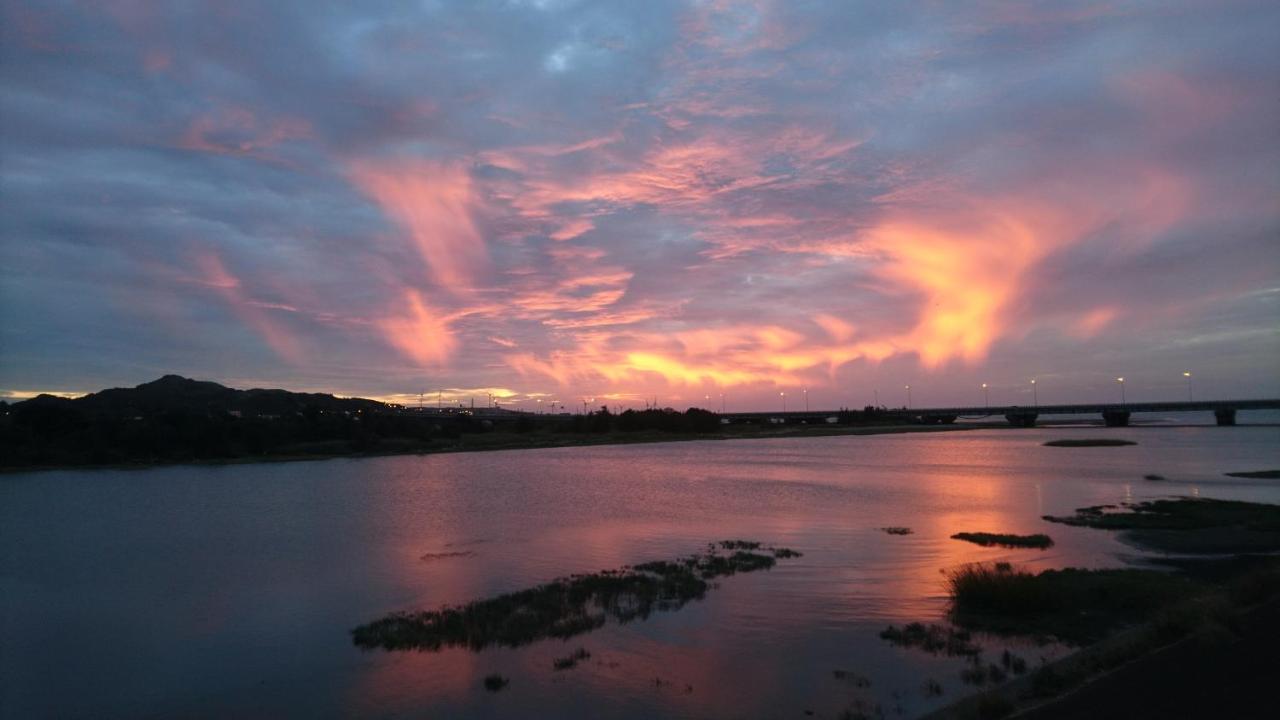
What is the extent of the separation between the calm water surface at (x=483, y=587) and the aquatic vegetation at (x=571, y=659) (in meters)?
0.20

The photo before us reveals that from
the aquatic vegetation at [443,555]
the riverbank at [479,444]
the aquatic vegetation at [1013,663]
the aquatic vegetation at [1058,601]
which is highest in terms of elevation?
the riverbank at [479,444]

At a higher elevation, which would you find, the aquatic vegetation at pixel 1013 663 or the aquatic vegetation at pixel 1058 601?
the aquatic vegetation at pixel 1058 601

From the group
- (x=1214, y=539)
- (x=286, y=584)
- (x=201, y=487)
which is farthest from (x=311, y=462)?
(x=1214, y=539)

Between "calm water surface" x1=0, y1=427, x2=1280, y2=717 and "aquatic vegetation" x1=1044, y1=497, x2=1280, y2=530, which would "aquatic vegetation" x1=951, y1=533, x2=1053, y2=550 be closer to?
"calm water surface" x1=0, y1=427, x2=1280, y2=717

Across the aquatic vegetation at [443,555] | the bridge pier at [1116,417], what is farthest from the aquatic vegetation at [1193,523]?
the bridge pier at [1116,417]

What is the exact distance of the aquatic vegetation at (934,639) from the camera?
45.3 feet

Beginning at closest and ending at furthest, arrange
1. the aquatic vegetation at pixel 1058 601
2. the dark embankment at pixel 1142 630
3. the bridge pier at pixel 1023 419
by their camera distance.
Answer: the dark embankment at pixel 1142 630
the aquatic vegetation at pixel 1058 601
the bridge pier at pixel 1023 419

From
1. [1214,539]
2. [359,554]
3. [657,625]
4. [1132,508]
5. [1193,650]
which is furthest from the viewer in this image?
[1132,508]

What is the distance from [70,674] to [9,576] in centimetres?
1447

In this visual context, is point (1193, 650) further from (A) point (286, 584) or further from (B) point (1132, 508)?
(B) point (1132, 508)

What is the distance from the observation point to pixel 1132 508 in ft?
108

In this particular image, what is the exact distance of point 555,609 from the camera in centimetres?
1783

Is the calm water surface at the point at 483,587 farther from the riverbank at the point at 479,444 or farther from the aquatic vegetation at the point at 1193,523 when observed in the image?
the riverbank at the point at 479,444

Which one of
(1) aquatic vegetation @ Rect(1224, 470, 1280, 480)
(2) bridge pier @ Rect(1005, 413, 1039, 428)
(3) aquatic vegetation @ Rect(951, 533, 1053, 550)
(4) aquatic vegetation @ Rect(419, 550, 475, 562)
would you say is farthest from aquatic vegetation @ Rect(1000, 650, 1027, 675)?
(2) bridge pier @ Rect(1005, 413, 1039, 428)
